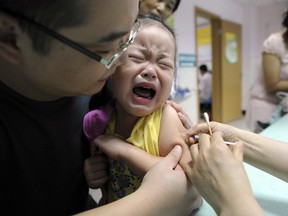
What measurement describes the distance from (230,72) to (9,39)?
627 centimetres

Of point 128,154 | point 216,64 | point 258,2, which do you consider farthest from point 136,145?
point 258,2

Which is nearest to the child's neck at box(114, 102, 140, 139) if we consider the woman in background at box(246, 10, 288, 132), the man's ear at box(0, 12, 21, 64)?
the man's ear at box(0, 12, 21, 64)

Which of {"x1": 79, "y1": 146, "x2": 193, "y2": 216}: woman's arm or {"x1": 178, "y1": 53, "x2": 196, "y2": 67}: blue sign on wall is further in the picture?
{"x1": 178, "y1": 53, "x2": 196, "y2": 67}: blue sign on wall

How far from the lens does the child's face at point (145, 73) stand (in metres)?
0.88

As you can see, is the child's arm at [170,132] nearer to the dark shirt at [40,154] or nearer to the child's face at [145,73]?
the child's face at [145,73]

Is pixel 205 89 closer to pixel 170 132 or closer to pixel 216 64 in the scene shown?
pixel 216 64

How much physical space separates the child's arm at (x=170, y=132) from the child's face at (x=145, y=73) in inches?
2.1

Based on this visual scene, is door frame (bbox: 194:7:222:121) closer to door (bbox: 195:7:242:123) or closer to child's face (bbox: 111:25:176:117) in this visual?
door (bbox: 195:7:242:123)

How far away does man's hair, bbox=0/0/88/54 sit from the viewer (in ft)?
1.82

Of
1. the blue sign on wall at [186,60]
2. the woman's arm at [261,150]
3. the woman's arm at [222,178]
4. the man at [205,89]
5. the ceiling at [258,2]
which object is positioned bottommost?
the man at [205,89]

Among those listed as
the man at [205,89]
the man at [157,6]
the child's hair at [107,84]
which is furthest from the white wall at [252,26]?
the child's hair at [107,84]

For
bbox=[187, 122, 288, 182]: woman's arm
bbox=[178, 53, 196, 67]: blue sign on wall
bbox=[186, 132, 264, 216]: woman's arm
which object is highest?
bbox=[186, 132, 264, 216]: woman's arm

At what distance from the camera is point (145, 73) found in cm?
88

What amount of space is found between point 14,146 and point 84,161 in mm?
282
